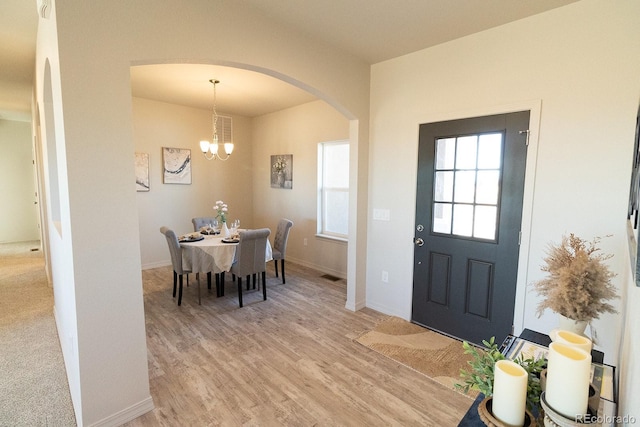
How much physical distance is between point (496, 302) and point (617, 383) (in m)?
1.68

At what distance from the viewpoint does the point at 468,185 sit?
2.82 m

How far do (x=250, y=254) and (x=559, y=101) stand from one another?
326 centimetres

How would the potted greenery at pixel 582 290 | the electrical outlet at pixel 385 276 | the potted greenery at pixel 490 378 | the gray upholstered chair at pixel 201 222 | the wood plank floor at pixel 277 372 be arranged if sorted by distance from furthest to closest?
1. the gray upholstered chair at pixel 201 222
2. the electrical outlet at pixel 385 276
3. the wood plank floor at pixel 277 372
4. the potted greenery at pixel 582 290
5. the potted greenery at pixel 490 378

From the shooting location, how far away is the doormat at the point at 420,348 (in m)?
2.47

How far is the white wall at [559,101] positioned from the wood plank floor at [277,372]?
4.04 feet

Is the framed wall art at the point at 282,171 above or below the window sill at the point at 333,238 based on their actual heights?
above

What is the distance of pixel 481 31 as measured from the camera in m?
2.66

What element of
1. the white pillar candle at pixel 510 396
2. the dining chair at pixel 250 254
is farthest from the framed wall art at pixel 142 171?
the white pillar candle at pixel 510 396

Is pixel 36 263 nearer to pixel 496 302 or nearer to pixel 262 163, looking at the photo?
pixel 262 163

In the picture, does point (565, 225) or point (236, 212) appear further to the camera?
point (236, 212)

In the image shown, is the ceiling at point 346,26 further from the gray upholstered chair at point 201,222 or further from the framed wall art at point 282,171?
the gray upholstered chair at point 201,222

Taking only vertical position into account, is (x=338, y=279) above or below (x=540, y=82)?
below

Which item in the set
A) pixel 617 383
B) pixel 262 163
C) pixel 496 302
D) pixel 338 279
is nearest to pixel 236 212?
pixel 262 163

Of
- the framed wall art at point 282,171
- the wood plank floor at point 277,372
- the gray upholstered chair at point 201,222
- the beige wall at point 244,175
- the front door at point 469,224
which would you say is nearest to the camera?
the wood plank floor at point 277,372
